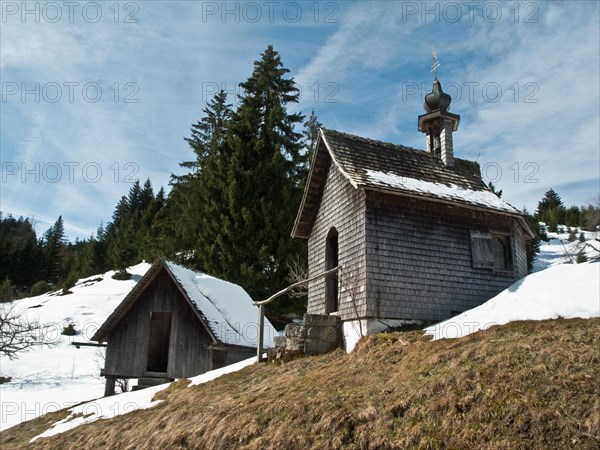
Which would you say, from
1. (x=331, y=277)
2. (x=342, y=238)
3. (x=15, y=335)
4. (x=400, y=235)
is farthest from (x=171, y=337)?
(x=400, y=235)

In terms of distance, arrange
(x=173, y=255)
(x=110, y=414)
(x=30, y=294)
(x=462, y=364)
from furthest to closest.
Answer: (x=30, y=294) < (x=173, y=255) < (x=110, y=414) < (x=462, y=364)

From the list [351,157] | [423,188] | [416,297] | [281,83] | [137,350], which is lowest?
[137,350]

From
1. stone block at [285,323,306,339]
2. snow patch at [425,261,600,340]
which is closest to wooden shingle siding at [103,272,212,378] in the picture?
stone block at [285,323,306,339]

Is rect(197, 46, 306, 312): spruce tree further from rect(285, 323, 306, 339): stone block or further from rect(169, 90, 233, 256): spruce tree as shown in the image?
rect(285, 323, 306, 339): stone block

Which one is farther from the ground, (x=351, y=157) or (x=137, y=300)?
(x=351, y=157)

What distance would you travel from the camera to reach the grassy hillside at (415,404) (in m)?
6.87

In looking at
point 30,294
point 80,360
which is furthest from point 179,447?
point 30,294

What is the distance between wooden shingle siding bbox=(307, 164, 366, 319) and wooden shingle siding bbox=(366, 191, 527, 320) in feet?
1.14

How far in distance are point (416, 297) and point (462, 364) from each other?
232 inches

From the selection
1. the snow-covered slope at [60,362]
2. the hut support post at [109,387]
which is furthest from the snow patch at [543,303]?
the snow-covered slope at [60,362]

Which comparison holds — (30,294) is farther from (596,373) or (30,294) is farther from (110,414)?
(596,373)

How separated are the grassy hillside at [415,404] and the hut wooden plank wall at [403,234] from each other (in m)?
2.68

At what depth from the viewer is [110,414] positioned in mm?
13562

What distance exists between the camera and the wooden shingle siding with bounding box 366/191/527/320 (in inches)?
571
